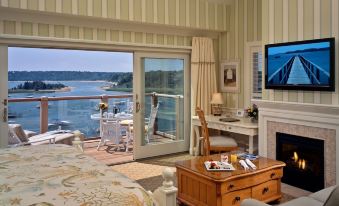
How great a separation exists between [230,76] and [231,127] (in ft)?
4.40

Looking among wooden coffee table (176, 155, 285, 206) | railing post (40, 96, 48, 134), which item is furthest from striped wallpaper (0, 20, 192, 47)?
railing post (40, 96, 48, 134)

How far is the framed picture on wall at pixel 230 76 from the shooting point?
5.67 metres

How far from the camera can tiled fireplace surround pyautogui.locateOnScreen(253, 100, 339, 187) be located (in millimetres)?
3463

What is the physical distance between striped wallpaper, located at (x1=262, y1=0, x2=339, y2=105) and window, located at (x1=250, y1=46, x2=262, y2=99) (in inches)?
37.2

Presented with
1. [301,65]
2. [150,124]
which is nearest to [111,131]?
[150,124]

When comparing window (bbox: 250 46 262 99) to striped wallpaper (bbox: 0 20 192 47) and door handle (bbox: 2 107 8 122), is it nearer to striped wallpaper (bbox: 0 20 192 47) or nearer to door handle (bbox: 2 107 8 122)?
striped wallpaper (bbox: 0 20 192 47)

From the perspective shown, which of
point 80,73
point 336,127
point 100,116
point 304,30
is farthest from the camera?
point 80,73

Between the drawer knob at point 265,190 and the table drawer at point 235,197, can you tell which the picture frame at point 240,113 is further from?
the table drawer at point 235,197

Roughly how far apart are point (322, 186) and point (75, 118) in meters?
5.81

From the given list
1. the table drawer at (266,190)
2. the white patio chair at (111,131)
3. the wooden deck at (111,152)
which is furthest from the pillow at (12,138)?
the table drawer at (266,190)

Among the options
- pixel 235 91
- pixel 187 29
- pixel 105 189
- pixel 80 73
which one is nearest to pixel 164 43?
pixel 187 29

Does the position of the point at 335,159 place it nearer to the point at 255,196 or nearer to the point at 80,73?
the point at 255,196

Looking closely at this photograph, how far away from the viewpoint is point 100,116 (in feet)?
22.2

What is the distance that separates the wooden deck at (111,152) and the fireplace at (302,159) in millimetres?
2339
